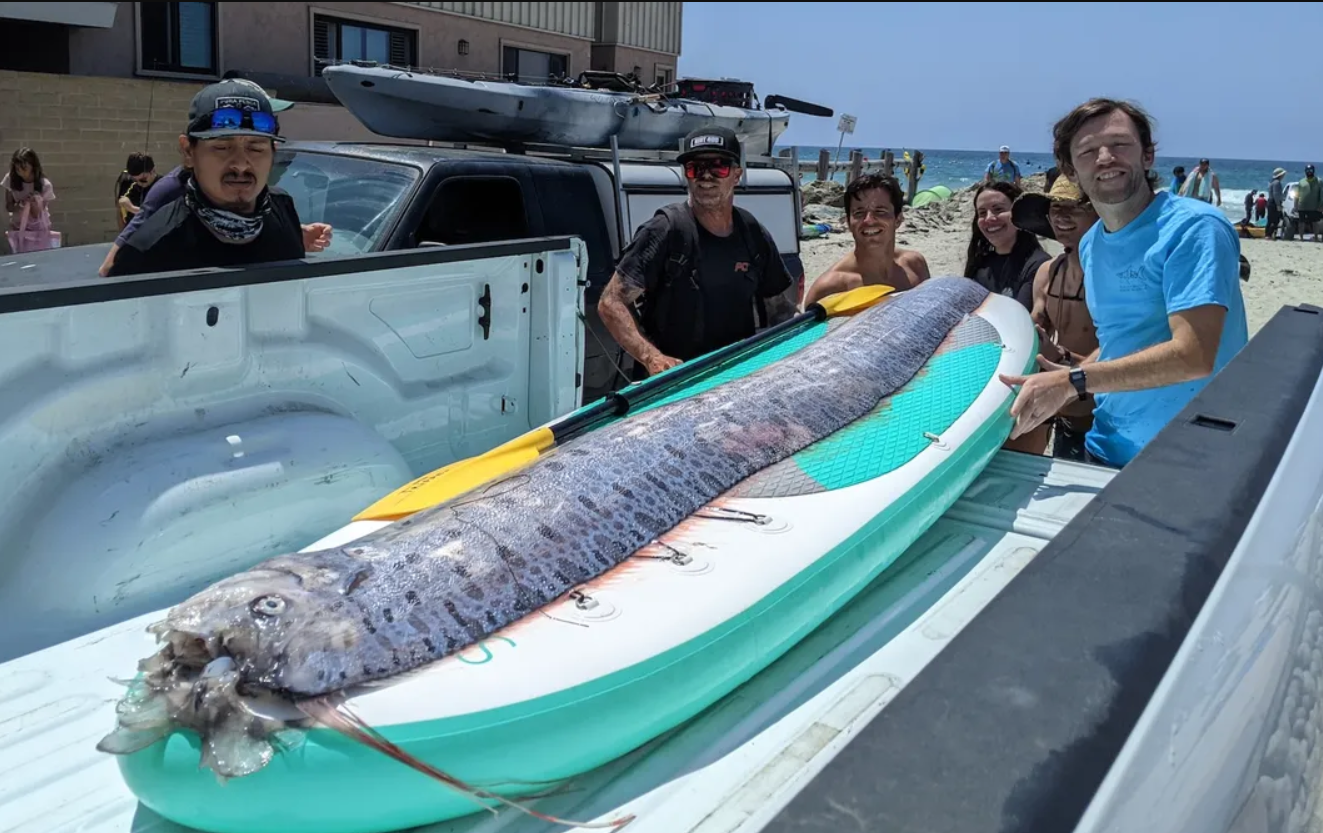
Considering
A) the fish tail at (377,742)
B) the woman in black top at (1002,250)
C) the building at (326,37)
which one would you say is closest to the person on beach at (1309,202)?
the building at (326,37)

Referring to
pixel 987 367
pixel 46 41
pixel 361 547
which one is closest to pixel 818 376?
pixel 987 367

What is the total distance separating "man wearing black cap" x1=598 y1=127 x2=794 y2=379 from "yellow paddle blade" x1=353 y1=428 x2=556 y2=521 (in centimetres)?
143

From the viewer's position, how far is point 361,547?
2.34 metres

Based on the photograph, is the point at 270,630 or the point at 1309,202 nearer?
the point at 270,630

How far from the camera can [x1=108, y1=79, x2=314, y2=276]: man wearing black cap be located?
3473 millimetres

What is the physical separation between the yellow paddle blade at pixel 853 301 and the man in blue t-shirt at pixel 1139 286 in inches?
49.8

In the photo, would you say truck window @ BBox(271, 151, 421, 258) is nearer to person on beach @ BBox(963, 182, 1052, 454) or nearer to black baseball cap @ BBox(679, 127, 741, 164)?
black baseball cap @ BBox(679, 127, 741, 164)

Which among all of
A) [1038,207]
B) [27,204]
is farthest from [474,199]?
[27,204]

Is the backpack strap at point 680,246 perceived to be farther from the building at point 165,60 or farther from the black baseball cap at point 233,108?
the building at point 165,60

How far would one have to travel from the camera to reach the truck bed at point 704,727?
202cm

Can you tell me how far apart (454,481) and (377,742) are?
111 centimetres

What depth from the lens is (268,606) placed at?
201cm

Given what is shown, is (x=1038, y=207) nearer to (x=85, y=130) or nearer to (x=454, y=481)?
(x=454, y=481)

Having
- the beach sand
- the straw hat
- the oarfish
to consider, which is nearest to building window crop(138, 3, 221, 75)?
the beach sand
